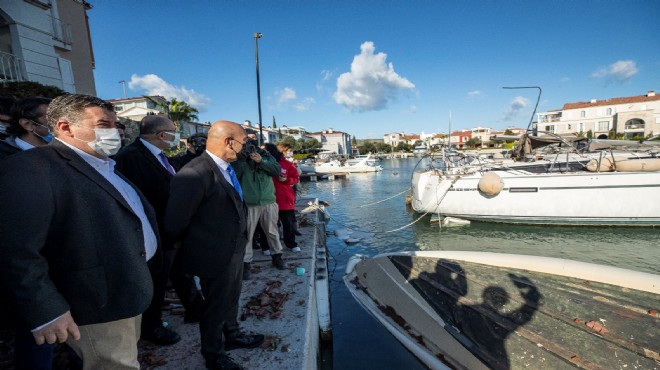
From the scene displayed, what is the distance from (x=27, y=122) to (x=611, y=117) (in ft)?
252

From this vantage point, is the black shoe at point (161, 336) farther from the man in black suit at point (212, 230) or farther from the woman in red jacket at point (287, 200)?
the woman in red jacket at point (287, 200)

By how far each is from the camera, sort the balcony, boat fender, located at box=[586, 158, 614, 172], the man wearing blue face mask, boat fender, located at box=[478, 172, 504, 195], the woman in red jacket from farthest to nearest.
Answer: boat fender, located at box=[478, 172, 504, 195] → boat fender, located at box=[586, 158, 614, 172] → the balcony → the woman in red jacket → the man wearing blue face mask

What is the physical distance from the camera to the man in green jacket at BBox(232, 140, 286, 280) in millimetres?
3822

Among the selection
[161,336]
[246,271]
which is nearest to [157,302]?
[161,336]

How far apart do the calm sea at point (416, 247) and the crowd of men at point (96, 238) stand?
6.64 feet

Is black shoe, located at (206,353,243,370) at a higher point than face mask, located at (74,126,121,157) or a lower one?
lower

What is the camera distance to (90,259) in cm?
135

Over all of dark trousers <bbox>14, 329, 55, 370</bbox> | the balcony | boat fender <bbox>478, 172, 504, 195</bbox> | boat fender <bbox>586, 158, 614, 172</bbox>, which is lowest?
boat fender <bbox>478, 172, 504, 195</bbox>

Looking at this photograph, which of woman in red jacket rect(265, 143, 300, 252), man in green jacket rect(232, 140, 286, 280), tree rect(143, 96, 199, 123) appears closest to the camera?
man in green jacket rect(232, 140, 286, 280)

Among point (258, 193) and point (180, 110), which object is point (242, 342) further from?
point (180, 110)

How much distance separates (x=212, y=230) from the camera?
2049mm

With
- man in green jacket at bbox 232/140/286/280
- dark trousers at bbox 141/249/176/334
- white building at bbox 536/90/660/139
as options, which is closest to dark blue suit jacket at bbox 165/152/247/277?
dark trousers at bbox 141/249/176/334

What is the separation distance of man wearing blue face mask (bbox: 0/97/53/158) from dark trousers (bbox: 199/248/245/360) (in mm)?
1764

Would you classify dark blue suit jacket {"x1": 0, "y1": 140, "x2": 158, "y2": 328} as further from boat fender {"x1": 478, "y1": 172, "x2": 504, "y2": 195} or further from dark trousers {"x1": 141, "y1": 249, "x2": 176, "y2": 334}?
boat fender {"x1": 478, "y1": 172, "x2": 504, "y2": 195}
